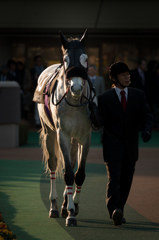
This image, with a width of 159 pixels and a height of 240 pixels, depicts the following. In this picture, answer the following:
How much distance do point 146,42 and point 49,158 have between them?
1313 cm

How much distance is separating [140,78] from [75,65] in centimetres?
966

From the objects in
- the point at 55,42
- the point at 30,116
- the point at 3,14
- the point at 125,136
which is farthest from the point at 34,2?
the point at 125,136

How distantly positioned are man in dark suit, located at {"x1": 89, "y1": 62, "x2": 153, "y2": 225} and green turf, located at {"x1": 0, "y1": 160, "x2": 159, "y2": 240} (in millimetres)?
307

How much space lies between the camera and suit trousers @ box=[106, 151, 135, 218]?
5.50 metres

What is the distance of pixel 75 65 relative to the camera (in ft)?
18.0

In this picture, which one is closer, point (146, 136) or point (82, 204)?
point (146, 136)

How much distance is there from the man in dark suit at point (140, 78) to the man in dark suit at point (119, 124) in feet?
29.1

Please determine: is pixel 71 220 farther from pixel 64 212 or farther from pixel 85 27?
pixel 85 27

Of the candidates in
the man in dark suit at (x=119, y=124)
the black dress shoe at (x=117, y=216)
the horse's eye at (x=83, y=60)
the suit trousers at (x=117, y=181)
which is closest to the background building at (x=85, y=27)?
the horse's eye at (x=83, y=60)

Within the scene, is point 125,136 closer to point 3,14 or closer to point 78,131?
point 78,131

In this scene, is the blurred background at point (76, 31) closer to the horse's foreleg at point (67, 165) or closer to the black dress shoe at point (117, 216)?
the horse's foreleg at point (67, 165)

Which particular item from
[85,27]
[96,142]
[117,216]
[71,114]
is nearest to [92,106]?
[71,114]

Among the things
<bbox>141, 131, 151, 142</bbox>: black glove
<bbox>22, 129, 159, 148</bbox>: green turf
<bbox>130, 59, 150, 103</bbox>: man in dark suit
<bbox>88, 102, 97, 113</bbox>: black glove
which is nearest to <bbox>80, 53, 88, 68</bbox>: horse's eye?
<bbox>88, 102, 97, 113</bbox>: black glove

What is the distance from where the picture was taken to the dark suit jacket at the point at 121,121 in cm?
555
